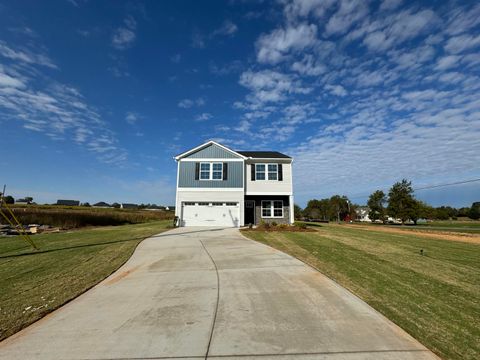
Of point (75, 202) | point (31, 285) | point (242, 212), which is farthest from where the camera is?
point (75, 202)

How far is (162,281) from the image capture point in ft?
22.4

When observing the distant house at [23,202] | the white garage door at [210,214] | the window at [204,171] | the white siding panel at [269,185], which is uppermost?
the distant house at [23,202]

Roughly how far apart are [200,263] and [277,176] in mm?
15511

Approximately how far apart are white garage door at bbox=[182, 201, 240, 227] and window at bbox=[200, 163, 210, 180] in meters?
2.13

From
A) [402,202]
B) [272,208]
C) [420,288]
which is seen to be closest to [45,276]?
[420,288]

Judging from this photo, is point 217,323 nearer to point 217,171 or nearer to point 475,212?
point 217,171

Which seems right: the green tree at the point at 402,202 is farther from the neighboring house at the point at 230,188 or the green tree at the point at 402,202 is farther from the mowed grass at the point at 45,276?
the mowed grass at the point at 45,276

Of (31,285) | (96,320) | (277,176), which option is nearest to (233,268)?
(96,320)

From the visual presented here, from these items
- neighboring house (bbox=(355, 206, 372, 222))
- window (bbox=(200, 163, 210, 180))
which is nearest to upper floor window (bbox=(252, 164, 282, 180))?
window (bbox=(200, 163, 210, 180))

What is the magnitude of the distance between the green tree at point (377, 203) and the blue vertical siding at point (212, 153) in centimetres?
4693

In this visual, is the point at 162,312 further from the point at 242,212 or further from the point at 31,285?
the point at 242,212

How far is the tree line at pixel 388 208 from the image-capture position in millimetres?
47719

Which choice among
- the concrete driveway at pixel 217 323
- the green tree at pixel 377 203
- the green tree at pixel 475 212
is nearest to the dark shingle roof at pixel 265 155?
the concrete driveway at pixel 217 323

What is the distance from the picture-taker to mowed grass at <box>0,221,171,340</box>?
5.06m
